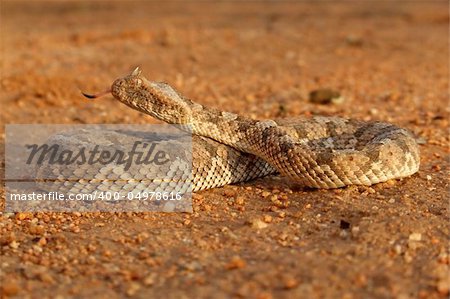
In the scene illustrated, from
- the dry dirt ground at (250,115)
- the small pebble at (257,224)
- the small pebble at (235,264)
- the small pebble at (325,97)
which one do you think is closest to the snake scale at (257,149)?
the dry dirt ground at (250,115)

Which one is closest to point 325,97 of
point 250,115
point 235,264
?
point 250,115

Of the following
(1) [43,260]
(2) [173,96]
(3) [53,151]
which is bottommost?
(1) [43,260]

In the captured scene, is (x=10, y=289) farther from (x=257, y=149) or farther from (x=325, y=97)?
(x=325, y=97)

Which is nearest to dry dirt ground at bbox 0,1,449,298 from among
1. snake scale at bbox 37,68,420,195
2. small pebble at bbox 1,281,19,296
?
small pebble at bbox 1,281,19,296

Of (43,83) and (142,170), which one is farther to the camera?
(43,83)

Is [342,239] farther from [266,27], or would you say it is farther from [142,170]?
[266,27]

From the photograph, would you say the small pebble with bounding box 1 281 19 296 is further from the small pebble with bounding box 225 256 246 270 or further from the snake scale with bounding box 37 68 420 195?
the snake scale with bounding box 37 68 420 195

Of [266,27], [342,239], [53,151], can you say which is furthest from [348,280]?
[266,27]

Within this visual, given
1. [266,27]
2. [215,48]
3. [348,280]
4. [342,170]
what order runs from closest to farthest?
[348,280]
[342,170]
[215,48]
[266,27]

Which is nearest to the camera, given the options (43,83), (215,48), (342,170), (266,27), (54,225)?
(54,225)
